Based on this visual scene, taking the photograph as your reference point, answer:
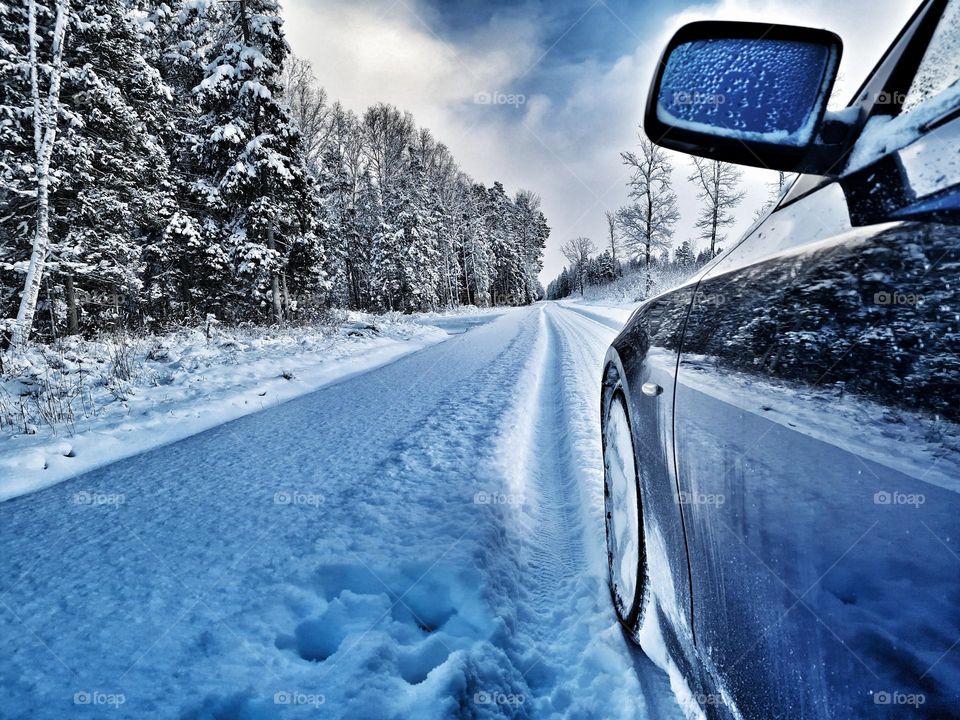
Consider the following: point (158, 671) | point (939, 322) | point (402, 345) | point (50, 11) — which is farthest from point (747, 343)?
point (50, 11)

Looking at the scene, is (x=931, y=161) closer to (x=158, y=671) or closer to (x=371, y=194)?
(x=158, y=671)

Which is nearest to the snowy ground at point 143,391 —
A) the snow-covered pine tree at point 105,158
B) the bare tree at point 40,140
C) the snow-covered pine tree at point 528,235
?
the bare tree at point 40,140

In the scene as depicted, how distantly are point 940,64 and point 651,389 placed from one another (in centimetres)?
100

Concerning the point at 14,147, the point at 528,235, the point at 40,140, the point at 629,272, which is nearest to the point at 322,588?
the point at 40,140

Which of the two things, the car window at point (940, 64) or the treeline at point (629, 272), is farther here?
the treeline at point (629, 272)

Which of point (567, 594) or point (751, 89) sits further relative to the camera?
point (567, 594)

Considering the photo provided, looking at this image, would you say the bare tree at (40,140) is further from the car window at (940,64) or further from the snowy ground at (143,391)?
the car window at (940,64)

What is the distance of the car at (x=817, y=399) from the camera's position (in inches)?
23.7

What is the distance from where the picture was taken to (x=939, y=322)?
612 millimetres

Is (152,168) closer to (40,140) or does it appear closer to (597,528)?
(40,140)

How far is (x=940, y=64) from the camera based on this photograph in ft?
2.80

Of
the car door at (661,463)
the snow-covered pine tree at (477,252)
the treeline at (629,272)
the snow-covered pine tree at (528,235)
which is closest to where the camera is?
the car door at (661,463)

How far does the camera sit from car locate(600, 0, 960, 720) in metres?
0.60

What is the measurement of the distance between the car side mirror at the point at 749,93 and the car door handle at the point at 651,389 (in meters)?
0.71
